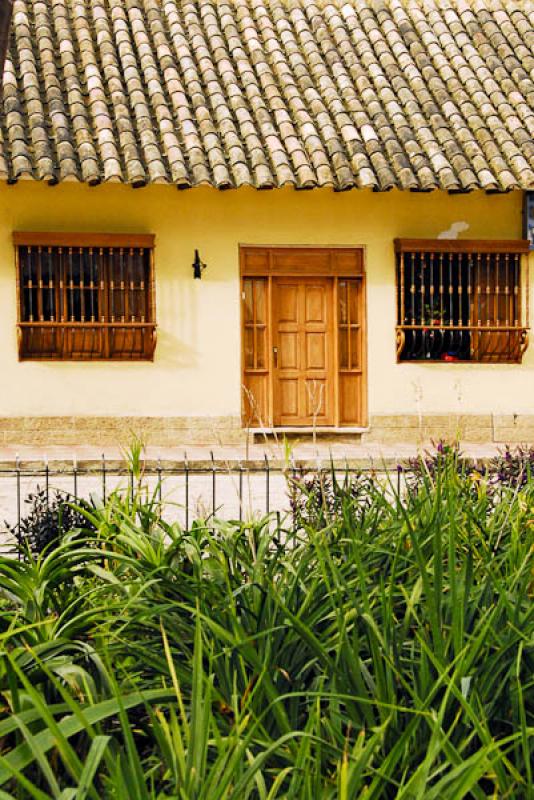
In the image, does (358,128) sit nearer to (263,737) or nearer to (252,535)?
(252,535)

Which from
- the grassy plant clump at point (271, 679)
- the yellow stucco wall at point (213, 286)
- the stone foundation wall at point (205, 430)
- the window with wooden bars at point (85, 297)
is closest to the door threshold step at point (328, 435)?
the stone foundation wall at point (205, 430)

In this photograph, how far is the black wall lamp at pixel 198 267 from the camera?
15.1 metres

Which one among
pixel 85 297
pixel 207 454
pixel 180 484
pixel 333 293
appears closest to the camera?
pixel 180 484

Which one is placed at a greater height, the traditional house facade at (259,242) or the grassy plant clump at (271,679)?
the traditional house facade at (259,242)

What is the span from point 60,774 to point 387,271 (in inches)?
513

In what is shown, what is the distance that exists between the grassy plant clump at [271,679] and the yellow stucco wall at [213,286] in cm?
1089

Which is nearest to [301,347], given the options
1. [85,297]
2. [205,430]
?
[205,430]

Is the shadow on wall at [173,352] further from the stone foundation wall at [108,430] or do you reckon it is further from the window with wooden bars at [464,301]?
the window with wooden bars at [464,301]

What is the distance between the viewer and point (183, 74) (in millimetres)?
15633

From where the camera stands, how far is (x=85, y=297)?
48.8 feet

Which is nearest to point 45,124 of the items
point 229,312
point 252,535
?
point 229,312

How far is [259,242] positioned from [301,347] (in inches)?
55.8

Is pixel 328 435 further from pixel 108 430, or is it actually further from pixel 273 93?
pixel 273 93

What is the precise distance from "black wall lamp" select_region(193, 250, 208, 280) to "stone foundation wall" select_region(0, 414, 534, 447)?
68.5 inches
